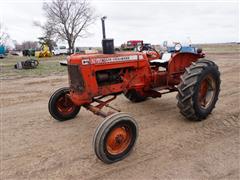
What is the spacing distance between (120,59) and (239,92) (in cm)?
419

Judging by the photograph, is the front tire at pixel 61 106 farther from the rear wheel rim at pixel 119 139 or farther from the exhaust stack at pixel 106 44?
the rear wheel rim at pixel 119 139

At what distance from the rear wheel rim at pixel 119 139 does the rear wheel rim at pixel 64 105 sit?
1754 mm

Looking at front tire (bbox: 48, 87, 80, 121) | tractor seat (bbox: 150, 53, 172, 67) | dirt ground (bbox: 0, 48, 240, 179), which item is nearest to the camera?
dirt ground (bbox: 0, 48, 240, 179)

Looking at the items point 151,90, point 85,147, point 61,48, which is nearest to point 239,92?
point 151,90

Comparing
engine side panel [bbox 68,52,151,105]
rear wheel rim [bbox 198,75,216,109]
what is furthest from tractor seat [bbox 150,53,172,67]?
rear wheel rim [bbox 198,75,216,109]

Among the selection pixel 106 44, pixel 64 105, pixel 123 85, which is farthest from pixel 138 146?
pixel 64 105

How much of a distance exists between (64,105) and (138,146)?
1.86 metres

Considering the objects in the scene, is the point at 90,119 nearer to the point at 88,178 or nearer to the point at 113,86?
the point at 113,86

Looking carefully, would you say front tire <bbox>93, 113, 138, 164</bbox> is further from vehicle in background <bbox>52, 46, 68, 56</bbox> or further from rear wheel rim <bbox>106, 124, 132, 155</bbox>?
vehicle in background <bbox>52, 46, 68, 56</bbox>

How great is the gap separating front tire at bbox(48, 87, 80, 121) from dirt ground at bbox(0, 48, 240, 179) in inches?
6.0

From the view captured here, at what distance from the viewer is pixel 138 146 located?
3.65 meters

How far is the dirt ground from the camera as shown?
3.01m

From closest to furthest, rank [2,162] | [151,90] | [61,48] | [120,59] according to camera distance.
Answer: [2,162], [120,59], [151,90], [61,48]

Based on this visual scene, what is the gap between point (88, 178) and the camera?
2900 mm
